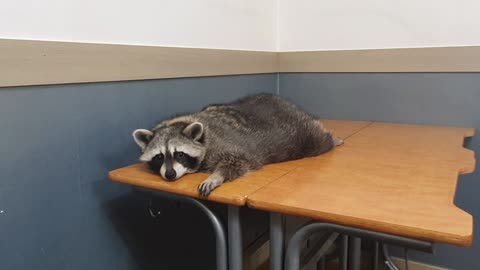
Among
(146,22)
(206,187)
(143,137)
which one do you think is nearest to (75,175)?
(143,137)

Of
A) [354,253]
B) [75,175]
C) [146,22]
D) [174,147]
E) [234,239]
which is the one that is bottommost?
[354,253]

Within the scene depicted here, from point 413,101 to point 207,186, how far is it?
59.3 inches

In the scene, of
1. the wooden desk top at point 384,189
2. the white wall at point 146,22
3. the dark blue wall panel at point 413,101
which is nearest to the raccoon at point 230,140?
the wooden desk top at point 384,189

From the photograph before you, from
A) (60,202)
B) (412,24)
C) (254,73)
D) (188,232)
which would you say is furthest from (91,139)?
(412,24)

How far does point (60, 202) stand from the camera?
1.30 m

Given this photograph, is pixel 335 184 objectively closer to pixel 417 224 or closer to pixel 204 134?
pixel 417 224

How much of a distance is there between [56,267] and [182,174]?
1.74 feet

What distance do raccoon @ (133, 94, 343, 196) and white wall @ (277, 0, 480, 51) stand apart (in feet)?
2.62

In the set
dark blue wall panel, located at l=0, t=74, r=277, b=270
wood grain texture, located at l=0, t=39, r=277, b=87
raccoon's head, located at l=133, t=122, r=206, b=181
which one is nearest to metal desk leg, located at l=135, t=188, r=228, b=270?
raccoon's head, located at l=133, t=122, r=206, b=181

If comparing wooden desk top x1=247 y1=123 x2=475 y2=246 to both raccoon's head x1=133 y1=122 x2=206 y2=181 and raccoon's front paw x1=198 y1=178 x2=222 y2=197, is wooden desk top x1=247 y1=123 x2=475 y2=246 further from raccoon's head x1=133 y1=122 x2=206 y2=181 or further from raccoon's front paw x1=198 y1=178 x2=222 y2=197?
raccoon's head x1=133 y1=122 x2=206 y2=181

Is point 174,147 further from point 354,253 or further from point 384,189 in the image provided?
point 354,253

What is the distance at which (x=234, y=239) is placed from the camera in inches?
44.1

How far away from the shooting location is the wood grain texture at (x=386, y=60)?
196cm

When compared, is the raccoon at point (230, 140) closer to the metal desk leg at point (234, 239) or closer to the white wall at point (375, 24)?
the metal desk leg at point (234, 239)
